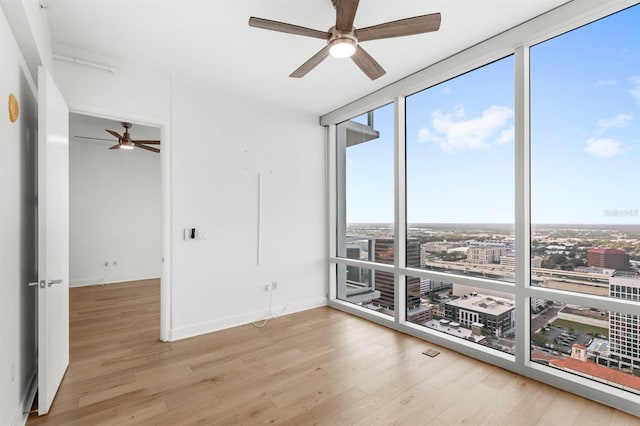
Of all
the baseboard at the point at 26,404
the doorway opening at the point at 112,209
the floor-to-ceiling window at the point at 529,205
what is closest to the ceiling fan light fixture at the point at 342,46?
the floor-to-ceiling window at the point at 529,205

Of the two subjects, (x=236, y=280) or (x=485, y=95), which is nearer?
(x=485, y=95)

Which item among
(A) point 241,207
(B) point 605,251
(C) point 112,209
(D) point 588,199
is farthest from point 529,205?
(C) point 112,209

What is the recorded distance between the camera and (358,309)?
4.40 metres

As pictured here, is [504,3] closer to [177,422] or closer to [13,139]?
[13,139]

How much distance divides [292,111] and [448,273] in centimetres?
305

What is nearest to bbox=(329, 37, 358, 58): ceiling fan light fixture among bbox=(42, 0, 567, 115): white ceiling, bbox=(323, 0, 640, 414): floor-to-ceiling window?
bbox=(42, 0, 567, 115): white ceiling

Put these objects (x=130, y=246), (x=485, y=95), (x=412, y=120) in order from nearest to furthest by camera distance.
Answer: (x=485, y=95) < (x=412, y=120) < (x=130, y=246)

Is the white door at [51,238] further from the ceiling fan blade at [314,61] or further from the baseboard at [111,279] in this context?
the baseboard at [111,279]

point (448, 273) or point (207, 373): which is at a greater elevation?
point (448, 273)

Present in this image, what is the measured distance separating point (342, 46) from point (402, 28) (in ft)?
1.35

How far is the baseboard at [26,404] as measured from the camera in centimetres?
199

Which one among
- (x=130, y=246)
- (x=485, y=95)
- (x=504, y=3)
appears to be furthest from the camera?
(x=130, y=246)

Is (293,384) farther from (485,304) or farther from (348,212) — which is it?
(348,212)

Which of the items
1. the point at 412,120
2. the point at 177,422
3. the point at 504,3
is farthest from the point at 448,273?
the point at 177,422
